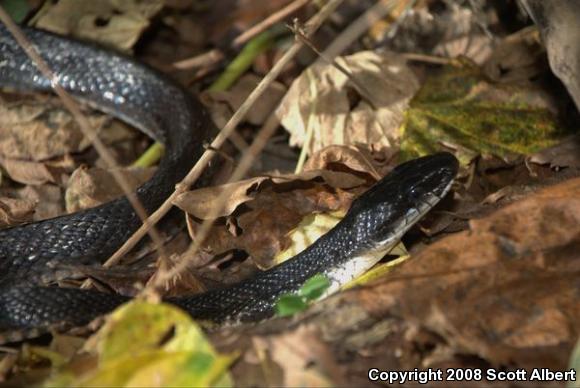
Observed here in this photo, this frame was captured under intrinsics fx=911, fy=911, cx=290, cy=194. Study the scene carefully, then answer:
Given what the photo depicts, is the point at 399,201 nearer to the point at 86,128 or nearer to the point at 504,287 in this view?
the point at 504,287

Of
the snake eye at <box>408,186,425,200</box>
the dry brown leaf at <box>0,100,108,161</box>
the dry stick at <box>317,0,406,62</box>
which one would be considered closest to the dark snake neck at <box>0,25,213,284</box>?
the dry brown leaf at <box>0,100,108,161</box>

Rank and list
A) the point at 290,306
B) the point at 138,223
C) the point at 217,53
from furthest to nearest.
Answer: the point at 217,53
the point at 138,223
the point at 290,306

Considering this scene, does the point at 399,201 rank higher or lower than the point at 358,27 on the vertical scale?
lower

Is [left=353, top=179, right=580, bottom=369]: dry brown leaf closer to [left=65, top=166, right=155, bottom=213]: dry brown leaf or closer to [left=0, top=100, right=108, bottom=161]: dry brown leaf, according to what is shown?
[left=65, top=166, right=155, bottom=213]: dry brown leaf

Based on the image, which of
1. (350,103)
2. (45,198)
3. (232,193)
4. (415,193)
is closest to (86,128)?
(232,193)

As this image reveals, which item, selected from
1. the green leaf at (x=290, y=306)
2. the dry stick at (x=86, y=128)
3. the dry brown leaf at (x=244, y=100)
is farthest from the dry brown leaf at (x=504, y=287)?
the dry brown leaf at (x=244, y=100)

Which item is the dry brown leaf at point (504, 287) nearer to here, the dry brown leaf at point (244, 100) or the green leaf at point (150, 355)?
the green leaf at point (150, 355)

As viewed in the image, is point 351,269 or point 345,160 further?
point 345,160
